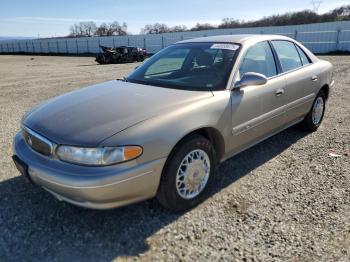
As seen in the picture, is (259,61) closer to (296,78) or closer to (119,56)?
(296,78)

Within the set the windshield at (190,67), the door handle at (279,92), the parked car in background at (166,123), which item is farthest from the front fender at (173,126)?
the door handle at (279,92)

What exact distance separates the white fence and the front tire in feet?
77.0

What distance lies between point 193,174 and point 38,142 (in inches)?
56.5

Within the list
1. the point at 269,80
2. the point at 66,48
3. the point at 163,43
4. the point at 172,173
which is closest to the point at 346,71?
the point at 269,80

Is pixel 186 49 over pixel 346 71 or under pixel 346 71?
over

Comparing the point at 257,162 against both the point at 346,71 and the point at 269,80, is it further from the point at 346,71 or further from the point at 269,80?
the point at 346,71

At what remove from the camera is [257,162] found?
14.2ft

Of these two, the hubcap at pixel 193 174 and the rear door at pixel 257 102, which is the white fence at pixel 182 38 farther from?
the hubcap at pixel 193 174

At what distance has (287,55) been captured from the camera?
4594 millimetres

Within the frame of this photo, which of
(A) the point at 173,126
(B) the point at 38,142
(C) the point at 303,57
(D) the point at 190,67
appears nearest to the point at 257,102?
(D) the point at 190,67

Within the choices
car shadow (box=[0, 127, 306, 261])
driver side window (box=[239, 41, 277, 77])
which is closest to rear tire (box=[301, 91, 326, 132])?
driver side window (box=[239, 41, 277, 77])

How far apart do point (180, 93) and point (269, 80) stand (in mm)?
1300

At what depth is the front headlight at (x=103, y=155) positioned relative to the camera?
259 centimetres

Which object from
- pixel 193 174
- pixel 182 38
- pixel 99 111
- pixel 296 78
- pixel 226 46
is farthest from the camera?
pixel 182 38
